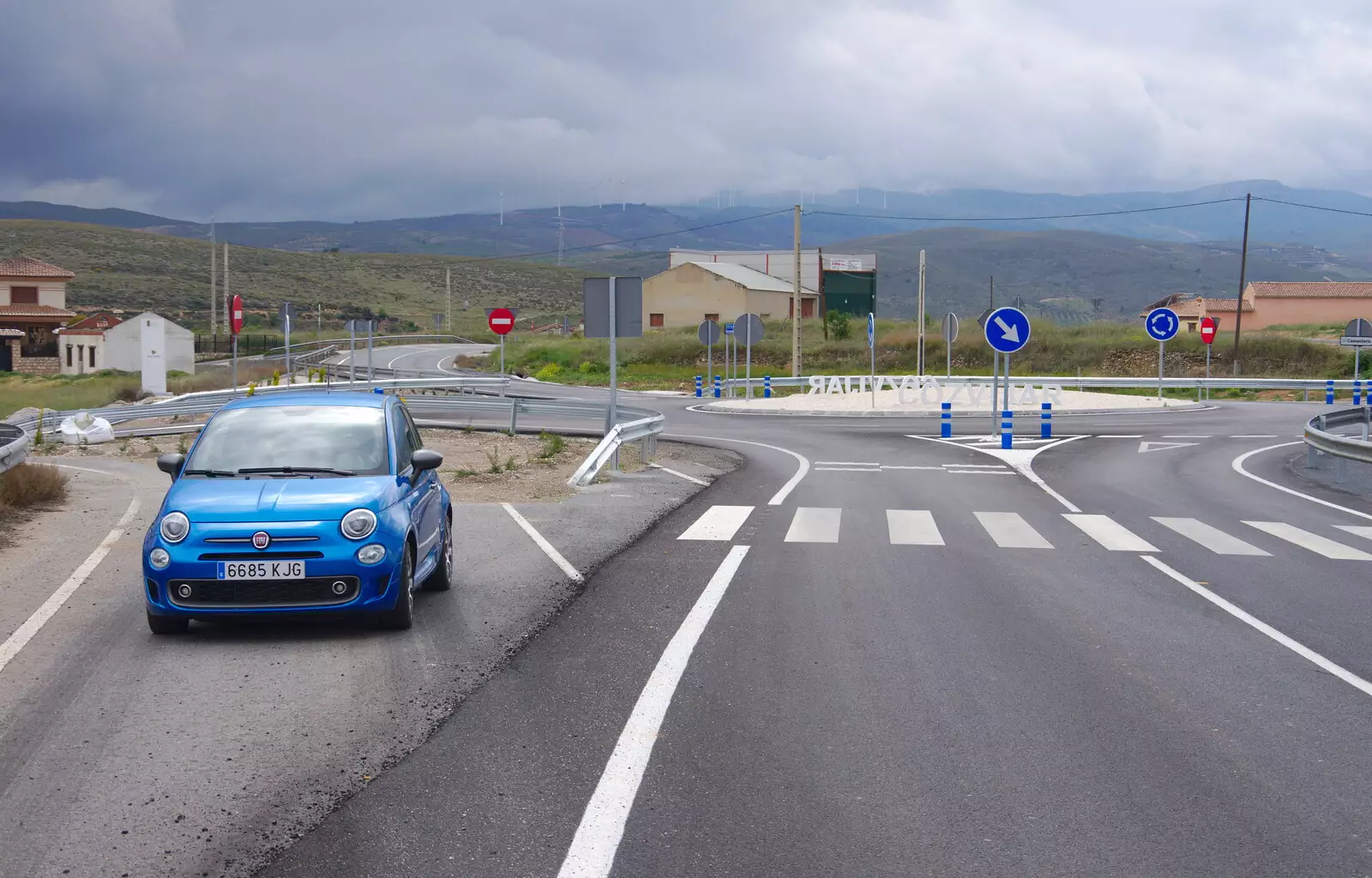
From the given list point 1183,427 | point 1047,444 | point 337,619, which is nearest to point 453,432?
point 1047,444

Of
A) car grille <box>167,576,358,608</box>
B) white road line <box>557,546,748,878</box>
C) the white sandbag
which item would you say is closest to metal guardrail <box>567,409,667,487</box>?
white road line <box>557,546,748,878</box>

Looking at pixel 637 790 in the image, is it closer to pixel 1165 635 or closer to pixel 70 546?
pixel 1165 635

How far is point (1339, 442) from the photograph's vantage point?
66.0ft

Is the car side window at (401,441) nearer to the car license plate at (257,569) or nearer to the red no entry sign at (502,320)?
the car license plate at (257,569)

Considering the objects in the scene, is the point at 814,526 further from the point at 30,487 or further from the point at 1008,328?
the point at 1008,328

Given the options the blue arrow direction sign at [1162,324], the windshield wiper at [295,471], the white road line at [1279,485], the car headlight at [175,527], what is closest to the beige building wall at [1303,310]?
the blue arrow direction sign at [1162,324]

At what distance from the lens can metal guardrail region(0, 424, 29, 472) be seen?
14273 mm

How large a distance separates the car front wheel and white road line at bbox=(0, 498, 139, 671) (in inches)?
87.6

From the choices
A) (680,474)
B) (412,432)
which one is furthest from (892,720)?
(680,474)

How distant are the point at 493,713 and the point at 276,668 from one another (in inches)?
69.9

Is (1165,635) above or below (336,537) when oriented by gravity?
below

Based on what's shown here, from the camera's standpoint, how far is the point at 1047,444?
27.2 metres

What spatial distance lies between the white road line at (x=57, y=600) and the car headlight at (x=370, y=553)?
2.13 meters

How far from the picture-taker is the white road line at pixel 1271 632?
24.7ft
